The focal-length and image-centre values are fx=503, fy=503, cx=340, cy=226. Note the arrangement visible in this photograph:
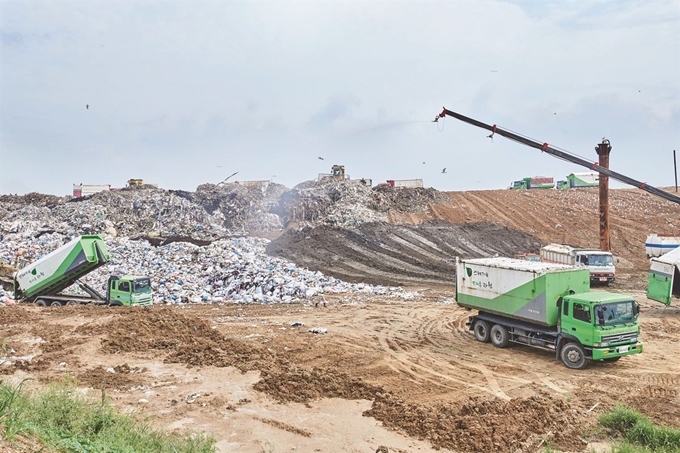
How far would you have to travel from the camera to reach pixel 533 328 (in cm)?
1336

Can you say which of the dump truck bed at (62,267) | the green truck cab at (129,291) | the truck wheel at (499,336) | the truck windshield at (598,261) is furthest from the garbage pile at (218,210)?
the truck wheel at (499,336)

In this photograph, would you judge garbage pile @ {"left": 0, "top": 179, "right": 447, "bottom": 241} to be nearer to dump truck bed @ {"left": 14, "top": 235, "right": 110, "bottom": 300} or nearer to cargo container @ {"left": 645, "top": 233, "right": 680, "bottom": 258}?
dump truck bed @ {"left": 14, "top": 235, "right": 110, "bottom": 300}

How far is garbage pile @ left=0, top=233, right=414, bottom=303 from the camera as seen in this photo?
921 inches

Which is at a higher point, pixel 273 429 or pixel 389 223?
pixel 389 223

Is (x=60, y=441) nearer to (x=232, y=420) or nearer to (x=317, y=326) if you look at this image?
(x=232, y=420)

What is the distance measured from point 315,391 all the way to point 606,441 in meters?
5.49

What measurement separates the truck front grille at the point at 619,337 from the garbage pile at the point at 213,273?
38.1 ft

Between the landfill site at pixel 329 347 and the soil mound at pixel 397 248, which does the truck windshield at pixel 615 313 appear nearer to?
the landfill site at pixel 329 347

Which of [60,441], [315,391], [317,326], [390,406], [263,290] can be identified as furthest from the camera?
[263,290]

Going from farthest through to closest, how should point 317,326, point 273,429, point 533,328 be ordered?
point 317,326 → point 533,328 → point 273,429

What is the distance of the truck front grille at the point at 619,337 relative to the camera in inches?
465

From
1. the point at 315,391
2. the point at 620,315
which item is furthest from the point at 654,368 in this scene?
the point at 315,391

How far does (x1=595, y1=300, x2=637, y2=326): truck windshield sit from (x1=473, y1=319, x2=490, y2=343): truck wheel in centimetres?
357

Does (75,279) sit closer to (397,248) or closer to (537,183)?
(397,248)
